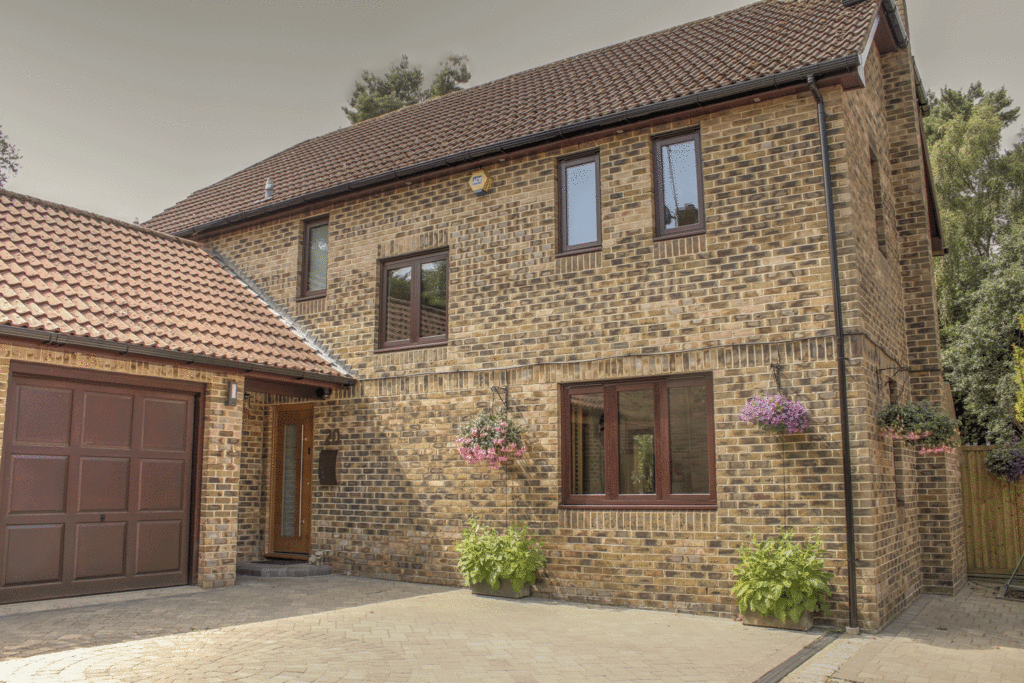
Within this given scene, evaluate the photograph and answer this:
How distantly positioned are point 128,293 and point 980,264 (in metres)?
24.3

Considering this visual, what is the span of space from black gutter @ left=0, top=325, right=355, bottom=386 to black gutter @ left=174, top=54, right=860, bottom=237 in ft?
9.87

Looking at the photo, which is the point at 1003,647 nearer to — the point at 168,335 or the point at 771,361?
the point at 771,361

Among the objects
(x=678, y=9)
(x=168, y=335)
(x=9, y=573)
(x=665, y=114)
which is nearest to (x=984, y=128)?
(x=678, y=9)

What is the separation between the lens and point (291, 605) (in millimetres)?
8656

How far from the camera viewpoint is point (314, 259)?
1277 centimetres

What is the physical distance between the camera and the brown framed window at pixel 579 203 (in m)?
9.86

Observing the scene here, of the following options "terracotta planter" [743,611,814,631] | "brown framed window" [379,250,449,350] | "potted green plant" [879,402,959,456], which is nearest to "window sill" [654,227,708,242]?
"potted green plant" [879,402,959,456]

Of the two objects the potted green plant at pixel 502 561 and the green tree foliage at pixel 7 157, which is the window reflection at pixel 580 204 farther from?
the green tree foliage at pixel 7 157

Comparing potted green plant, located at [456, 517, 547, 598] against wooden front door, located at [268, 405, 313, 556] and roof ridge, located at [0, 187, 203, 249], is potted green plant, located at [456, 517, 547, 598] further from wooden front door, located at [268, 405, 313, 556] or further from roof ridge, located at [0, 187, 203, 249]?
roof ridge, located at [0, 187, 203, 249]

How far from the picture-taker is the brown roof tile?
8734 millimetres

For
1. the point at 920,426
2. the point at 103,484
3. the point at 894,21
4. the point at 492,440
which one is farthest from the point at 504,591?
the point at 894,21

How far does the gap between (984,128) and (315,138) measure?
2167cm

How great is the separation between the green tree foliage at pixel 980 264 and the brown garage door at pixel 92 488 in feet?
69.5

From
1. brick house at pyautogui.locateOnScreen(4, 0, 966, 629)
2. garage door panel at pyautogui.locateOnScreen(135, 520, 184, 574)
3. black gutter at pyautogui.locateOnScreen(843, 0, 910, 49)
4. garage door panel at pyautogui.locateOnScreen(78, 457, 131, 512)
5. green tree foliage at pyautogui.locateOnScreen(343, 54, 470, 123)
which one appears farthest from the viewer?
green tree foliage at pyautogui.locateOnScreen(343, 54, 470, 123)
